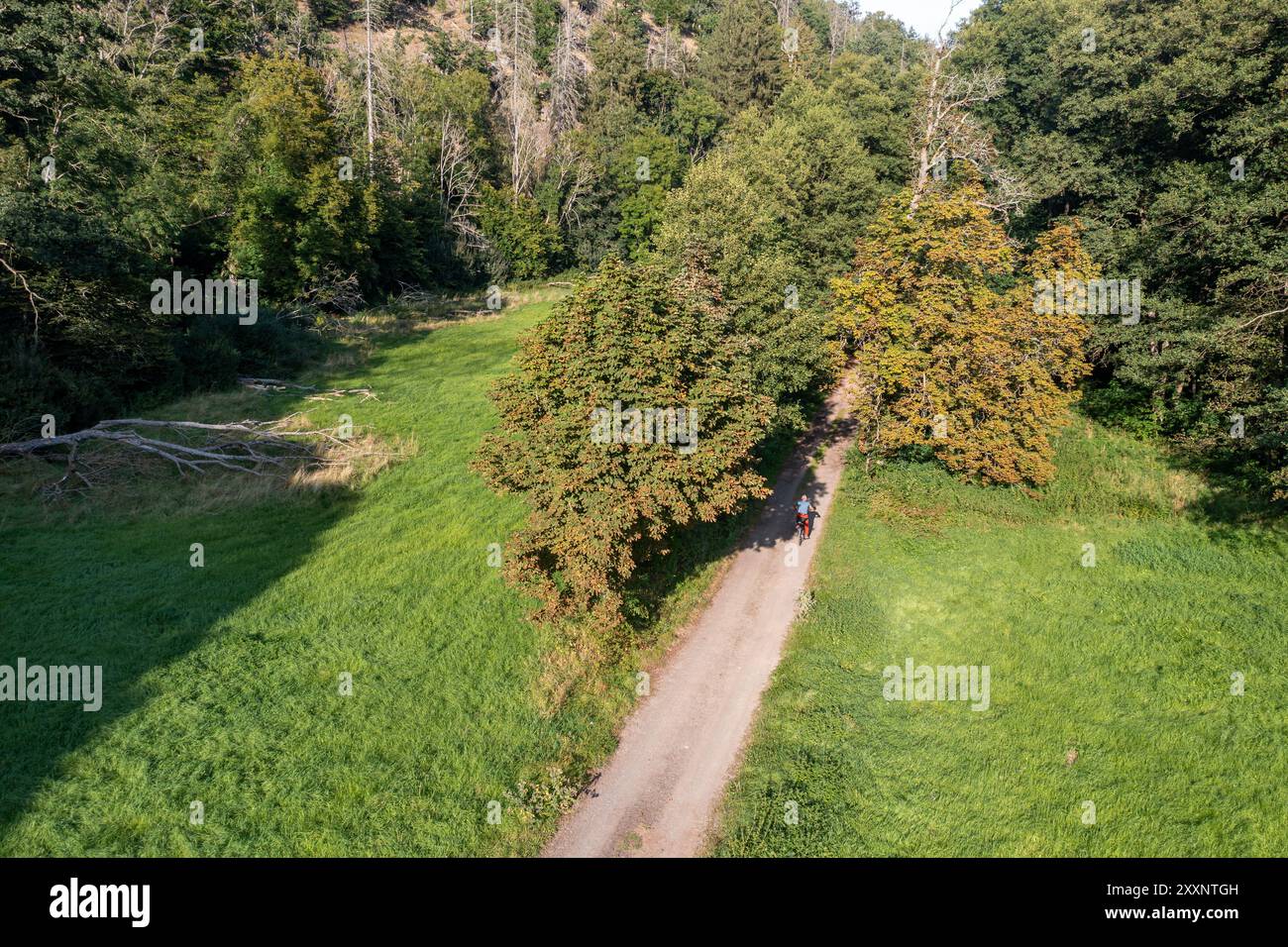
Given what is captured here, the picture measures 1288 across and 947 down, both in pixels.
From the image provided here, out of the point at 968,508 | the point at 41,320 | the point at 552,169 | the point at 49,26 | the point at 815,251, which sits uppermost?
the point at 552,169

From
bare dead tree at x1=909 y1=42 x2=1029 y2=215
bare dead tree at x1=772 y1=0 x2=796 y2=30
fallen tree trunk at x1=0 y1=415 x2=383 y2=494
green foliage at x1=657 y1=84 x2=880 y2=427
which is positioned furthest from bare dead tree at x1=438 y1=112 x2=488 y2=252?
bare dead tree at x1=772 y1=0 x2=796 y2=30

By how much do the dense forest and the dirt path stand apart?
14.2 ft

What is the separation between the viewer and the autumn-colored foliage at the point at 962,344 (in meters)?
24.1

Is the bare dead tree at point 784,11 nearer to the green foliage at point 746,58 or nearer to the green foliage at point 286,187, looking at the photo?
the green foliage at point 746,58

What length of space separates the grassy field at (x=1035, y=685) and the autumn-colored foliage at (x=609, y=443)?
528 centimetres

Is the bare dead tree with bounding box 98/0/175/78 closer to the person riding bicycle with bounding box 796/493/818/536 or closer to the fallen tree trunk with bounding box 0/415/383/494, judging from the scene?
the fallen tree trunk with bounding box 0/415/383/494

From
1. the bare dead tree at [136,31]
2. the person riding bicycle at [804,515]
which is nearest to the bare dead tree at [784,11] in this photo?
the bare dead tree at [136,31]

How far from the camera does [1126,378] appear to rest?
1147 inches

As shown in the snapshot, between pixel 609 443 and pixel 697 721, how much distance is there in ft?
23.4

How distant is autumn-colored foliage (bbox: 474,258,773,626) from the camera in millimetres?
16125
